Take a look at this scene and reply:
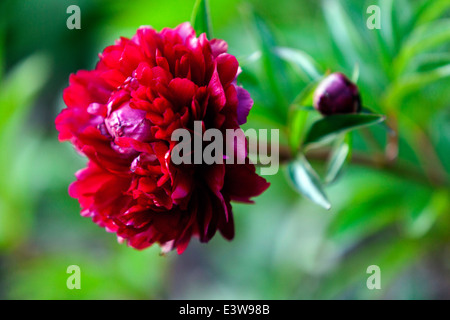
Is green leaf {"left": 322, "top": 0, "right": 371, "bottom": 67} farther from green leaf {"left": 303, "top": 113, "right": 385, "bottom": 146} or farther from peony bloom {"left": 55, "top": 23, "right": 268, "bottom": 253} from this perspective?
peony bloom {"left": 55, "top": 23, "right": 268, "bottom": 253}

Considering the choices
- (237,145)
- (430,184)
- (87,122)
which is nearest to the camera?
(237,145)

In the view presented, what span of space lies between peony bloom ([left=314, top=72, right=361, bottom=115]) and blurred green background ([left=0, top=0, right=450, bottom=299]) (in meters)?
0.15

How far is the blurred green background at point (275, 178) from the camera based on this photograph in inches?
A: 43.2

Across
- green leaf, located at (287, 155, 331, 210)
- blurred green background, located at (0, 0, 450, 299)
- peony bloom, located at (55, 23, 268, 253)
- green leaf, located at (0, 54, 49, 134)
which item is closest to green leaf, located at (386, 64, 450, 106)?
blurred green background, located at (0, 0, 450, 299)

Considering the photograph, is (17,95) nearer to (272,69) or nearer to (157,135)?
(272,69)

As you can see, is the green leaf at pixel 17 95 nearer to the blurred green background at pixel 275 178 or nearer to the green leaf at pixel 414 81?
the blurred green background at pixel 275 178

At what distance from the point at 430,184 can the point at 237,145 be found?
2.52 feet

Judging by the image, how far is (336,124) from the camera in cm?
81

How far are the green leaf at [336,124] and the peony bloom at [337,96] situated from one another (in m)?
0.02

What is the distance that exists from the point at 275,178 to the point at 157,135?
1.25 meters

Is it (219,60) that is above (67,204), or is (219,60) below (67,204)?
below
